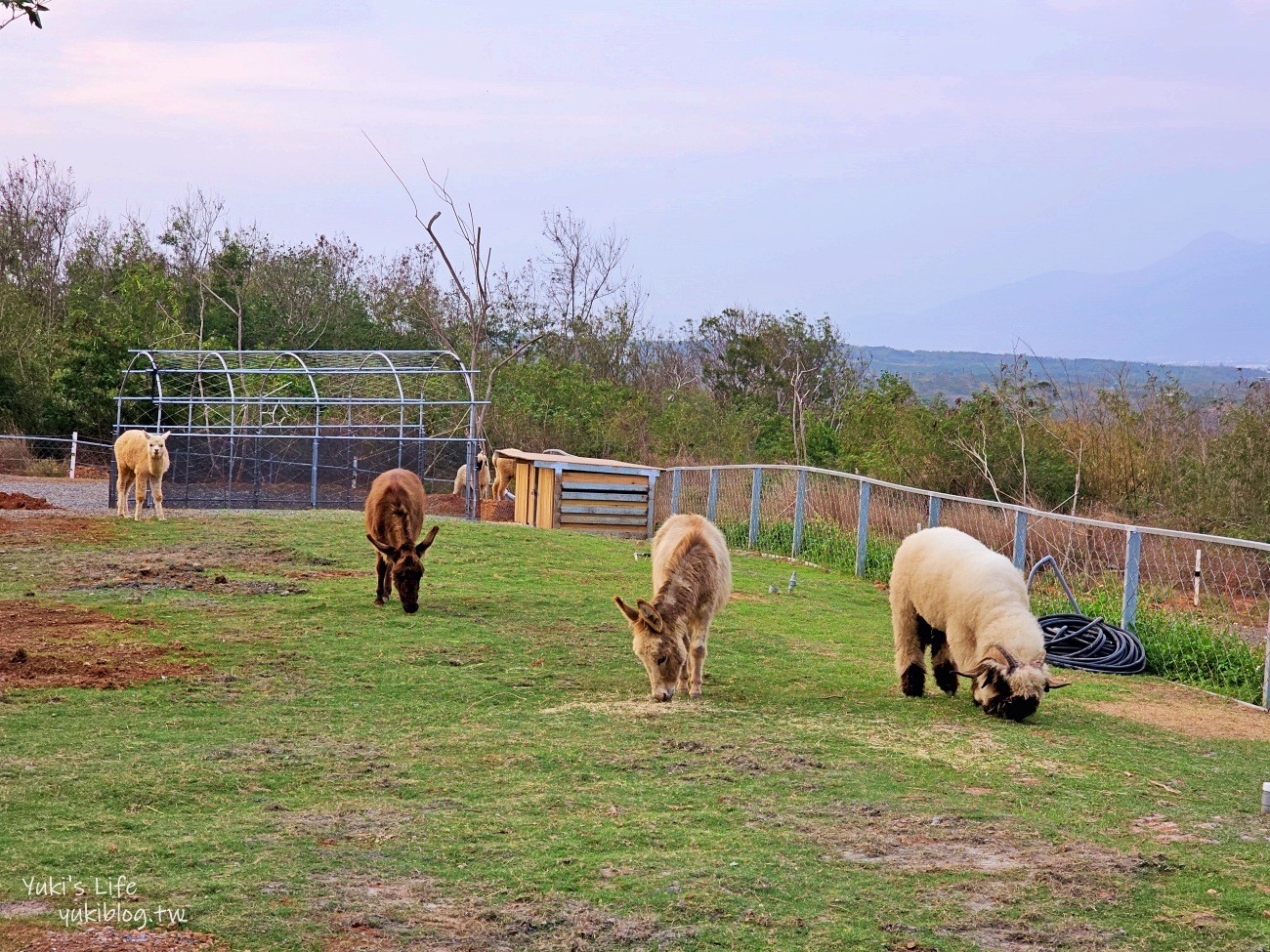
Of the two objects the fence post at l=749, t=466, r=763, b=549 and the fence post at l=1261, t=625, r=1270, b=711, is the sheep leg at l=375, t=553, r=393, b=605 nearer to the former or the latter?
the fence post at l=1261, t=625, r=1270, b=711

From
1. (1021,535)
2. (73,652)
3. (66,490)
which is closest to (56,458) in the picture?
(66,490)

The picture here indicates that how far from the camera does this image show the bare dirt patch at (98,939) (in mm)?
4160

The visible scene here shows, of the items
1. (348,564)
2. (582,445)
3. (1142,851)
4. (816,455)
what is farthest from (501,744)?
(582,445)

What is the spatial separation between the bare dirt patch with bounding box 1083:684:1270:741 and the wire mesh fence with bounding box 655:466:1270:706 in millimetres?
289

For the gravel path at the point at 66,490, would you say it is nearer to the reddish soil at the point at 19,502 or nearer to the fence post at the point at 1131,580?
the reddish soil at the point at 19,502

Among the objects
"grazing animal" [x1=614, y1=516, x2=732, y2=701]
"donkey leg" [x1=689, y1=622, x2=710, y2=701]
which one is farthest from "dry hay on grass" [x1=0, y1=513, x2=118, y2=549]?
"donkey leg" [x1=689, y1=622, x2=710, y2=701]

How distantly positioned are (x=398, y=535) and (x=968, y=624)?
19.8 ft

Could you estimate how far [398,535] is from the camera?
42.0 feet

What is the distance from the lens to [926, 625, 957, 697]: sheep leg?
9.67 meters

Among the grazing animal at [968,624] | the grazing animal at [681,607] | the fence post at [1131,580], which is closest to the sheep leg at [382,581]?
the grazing animal at [681,607]

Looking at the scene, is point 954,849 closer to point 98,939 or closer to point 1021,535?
point 98,939

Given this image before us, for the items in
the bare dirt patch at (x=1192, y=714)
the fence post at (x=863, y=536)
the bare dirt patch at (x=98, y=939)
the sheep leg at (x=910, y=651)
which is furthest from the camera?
the fence post at (x=863, y=536)

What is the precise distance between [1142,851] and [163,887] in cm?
410

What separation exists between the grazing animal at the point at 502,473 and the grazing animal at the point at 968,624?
18.4 meters
